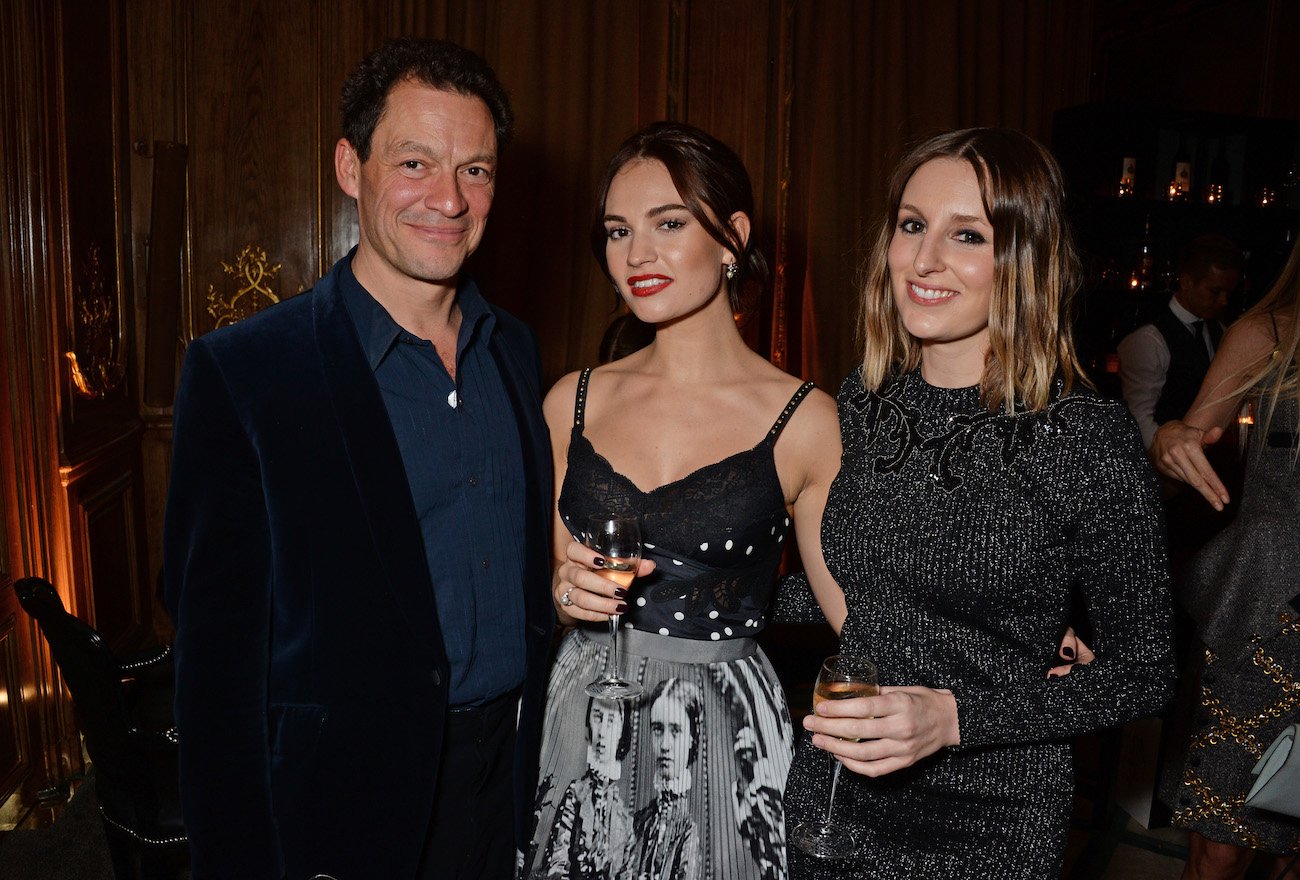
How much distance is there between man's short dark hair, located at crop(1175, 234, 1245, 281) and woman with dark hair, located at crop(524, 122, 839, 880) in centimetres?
360

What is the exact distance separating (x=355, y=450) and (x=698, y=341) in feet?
2.83

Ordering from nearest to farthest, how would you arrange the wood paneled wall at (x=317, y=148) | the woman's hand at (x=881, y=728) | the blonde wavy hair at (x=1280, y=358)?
the woman's hand at (x=881, y=728) < the blonde wavy hair at (x=1280, y=358) < the wood paneled wall at (x=317, y=148)

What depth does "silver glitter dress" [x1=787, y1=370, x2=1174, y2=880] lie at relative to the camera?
138 centimetres

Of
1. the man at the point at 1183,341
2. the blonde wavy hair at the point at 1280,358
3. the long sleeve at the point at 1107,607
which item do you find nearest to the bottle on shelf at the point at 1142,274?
the man at the point at 1183,341

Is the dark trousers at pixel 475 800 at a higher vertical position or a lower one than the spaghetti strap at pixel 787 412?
lower

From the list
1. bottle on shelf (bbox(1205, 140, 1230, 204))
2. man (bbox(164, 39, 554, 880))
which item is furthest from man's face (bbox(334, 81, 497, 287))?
bottle on shelf (bbox(1205, 140, 1230, 204))

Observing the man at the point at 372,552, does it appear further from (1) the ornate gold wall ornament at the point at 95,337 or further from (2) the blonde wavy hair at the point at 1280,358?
(1) the ornate gold wall ornament at the point at 95,337

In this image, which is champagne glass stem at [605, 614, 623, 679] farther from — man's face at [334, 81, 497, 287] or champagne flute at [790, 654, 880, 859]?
man's face at [334, 81, 497, 287]

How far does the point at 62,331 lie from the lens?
3.60 m

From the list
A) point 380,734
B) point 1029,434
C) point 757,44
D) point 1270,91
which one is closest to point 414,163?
point 380,734

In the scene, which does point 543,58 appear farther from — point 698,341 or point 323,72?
point 698,341

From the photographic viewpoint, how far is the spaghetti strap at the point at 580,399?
2.15 meters

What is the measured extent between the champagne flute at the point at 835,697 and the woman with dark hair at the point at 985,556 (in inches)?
0.9

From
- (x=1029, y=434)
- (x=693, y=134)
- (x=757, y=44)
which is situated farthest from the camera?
(x=757, y=44)
